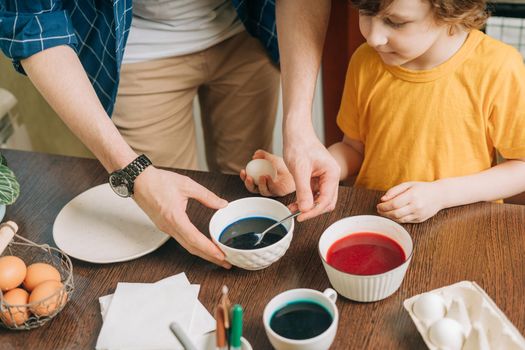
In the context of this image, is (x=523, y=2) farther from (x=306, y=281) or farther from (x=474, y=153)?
(x=306, y=281)

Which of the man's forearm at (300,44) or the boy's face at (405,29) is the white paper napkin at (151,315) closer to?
the man's forearm at (300,44)

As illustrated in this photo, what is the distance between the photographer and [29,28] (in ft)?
4.34

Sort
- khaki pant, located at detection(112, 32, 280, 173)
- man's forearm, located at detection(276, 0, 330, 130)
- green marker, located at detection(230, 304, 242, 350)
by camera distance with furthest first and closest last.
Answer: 1. khaki pant, located at detection(112, 32, 280, 173)
2. man's forearm, located at detection(276, 0, 330, 130)
3. green marker, located at detection(230, 304, 242, 350)

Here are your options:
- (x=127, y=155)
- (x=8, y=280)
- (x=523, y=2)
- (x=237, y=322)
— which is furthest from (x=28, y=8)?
(x=523, y=2)

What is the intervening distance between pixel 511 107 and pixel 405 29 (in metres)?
0.29

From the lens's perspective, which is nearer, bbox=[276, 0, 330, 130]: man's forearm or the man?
the man

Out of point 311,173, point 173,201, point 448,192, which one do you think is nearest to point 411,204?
point 448,192

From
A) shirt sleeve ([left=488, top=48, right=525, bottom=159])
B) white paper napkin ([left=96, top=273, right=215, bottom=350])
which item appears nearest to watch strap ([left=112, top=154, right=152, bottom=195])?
white paper napkin ([left=96, top=273, right=215, bottom=350])

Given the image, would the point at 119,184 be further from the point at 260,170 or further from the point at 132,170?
the point at 260,170

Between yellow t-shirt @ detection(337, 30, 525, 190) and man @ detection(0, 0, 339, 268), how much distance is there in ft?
0.53

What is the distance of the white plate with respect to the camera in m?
1.24

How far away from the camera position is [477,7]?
1.31 metres

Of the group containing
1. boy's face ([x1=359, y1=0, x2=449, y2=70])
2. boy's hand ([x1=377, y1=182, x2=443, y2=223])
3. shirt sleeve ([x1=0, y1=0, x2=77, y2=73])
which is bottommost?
boy's hand ([x1=377, y1=182, x2=443, y2=223])

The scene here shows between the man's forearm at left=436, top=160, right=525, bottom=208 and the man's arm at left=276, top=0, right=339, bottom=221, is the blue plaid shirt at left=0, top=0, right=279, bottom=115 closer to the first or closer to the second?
the man's arm at left=276, top=0, right=339, bottom=221
